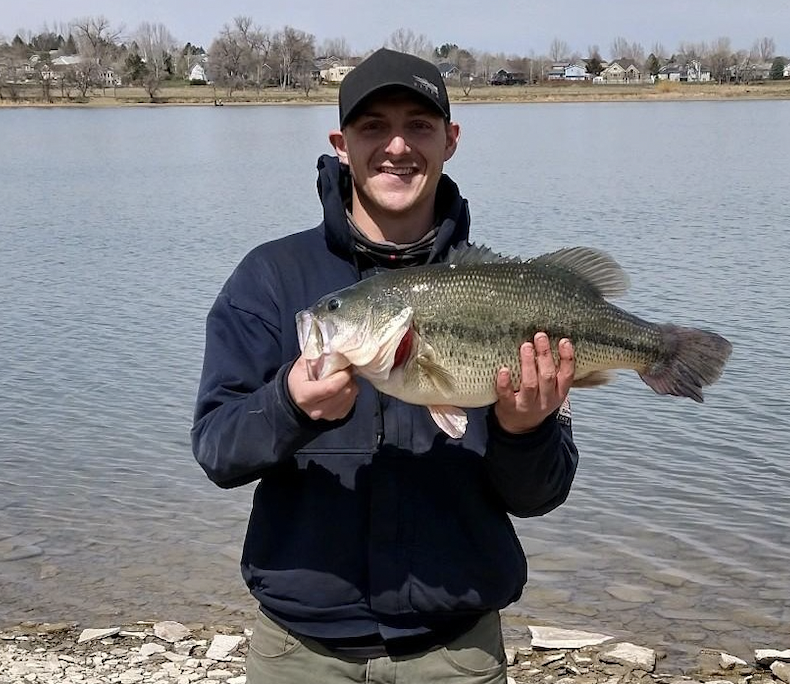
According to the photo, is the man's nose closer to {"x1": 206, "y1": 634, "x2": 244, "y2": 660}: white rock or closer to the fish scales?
the fish scales

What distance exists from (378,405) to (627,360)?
0.78 metres

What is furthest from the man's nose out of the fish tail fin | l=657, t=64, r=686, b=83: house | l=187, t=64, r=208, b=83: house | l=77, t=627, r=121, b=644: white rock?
l=657, t=64, r=686, b=83: house

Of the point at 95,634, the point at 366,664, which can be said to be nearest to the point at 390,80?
the point at 366,664

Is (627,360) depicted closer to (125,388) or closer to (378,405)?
(378,405)

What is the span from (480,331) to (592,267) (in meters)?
0.51

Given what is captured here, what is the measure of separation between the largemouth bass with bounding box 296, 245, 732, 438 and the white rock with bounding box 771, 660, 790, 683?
3.36 meters

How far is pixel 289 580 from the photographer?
3053 millimetres

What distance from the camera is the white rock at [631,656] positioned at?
607 centimetres

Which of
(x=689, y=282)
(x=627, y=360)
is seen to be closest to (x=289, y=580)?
(x=627, y=360)

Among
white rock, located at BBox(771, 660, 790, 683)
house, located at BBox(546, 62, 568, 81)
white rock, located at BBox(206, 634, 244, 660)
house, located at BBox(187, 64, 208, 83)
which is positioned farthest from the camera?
house, located at BBox(546, 62, 568, 81)

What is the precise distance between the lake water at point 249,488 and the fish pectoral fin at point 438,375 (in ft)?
13.9

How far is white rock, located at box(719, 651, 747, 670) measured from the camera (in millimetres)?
6161

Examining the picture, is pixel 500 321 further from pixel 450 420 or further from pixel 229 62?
pixel 229 62

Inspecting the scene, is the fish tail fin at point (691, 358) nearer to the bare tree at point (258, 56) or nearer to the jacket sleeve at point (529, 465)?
the jacket sleeve at point (529, 465)
